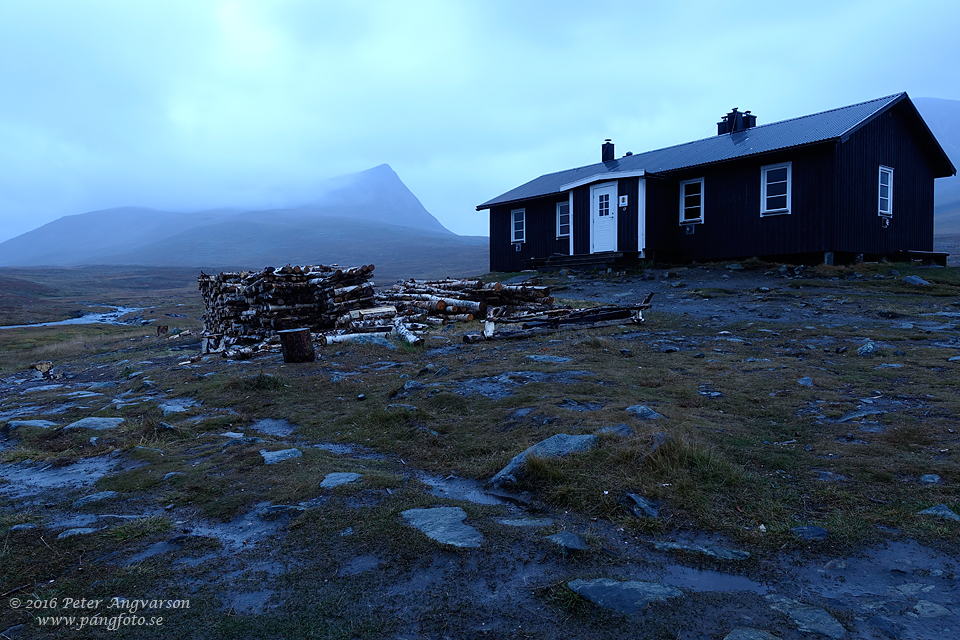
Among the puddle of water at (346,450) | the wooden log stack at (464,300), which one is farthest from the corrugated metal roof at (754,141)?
the puddle of water at (346,450)

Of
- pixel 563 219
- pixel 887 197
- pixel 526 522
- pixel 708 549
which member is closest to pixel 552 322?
pixel 526 522

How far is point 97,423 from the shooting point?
21.3ft

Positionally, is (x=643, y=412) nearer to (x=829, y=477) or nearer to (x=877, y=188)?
(x=829, y=477)

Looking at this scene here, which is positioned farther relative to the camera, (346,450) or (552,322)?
(552,322)

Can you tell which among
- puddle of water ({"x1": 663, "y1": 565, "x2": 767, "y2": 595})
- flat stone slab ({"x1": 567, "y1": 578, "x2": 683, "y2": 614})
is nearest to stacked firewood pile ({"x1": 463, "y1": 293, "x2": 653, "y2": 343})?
puddle of water ({"x1": 663, "y1": 565, "x2": 767, "y2": 595})

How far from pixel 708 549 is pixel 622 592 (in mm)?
729

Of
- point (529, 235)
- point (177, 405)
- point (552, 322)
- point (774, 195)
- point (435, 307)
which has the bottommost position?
point (177, 405)

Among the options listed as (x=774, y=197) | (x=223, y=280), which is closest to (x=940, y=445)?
(x=223, y=280)

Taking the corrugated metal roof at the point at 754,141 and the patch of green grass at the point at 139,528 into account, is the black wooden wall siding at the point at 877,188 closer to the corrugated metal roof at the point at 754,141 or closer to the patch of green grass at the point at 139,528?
the corrugated metal roof at the point at 754,141

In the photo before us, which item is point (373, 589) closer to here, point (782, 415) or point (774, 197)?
point (782, 415)

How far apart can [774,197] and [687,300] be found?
7.24 meters

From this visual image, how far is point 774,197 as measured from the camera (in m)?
19.5

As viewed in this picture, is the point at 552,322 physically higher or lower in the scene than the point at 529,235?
lower

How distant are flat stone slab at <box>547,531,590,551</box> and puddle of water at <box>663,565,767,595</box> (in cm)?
45
